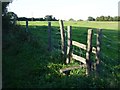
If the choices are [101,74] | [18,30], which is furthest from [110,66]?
[18,30]

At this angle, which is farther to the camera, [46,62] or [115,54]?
[115,54]

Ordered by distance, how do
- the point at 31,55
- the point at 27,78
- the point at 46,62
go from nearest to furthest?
the point at 27,78 < the point at 46,62 < the point at 31,55

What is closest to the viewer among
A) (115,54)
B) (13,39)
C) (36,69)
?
(36,69)

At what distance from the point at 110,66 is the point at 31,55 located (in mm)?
3725

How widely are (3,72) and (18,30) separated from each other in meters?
8.96

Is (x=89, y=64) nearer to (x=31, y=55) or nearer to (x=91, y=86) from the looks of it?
(x=91, y=86)

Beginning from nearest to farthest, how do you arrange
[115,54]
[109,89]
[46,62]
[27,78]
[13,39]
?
1. [109,89]
2. [27,78]
3. [46,62]
4. [13,39]
5. [115,54]

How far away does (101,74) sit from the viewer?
13.2m

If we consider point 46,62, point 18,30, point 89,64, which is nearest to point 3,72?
point 46,62

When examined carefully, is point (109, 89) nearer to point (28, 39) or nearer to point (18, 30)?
point (28, 39)

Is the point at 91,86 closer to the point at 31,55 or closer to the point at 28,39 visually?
the point at 31,55

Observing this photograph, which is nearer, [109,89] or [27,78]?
[109,89]

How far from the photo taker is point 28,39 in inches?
761

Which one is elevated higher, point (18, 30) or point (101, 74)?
point (18, 30)
